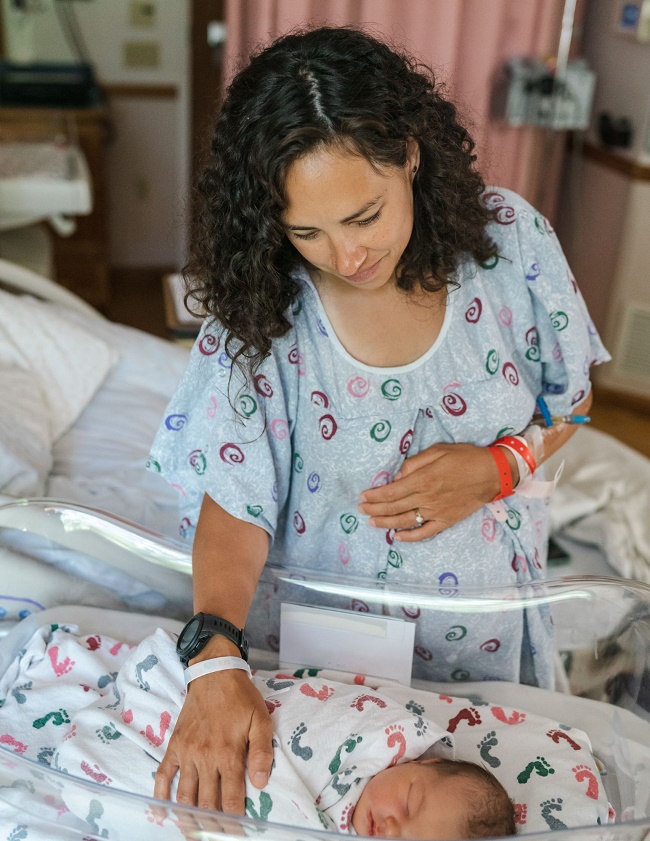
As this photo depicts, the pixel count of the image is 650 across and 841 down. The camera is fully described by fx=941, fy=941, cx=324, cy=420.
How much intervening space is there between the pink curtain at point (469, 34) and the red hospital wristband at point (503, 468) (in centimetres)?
153

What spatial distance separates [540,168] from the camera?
3.36 metres

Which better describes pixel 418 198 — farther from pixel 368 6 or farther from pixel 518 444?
pixel 368 6

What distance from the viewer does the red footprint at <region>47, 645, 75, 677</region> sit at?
118 centimetres

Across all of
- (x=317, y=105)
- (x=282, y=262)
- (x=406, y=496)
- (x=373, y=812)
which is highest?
(x=317, y=105)

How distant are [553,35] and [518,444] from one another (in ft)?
7.52

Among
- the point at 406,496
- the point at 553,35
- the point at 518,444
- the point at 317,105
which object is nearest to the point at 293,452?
the point at 406,496

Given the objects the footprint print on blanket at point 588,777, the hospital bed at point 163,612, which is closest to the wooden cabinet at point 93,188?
the hospital bed at point 163,612

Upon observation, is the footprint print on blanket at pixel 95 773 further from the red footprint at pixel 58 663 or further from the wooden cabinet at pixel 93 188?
the wooden cabinet at pixel 93 188

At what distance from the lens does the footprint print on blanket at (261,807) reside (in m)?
0.96

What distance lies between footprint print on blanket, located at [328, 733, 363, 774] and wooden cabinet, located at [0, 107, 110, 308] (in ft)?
10.2

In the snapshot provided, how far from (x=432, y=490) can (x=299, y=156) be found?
454 mm

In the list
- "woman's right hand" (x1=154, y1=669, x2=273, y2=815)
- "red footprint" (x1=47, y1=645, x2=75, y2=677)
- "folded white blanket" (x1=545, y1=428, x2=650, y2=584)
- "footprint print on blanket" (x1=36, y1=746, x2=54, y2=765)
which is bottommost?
"folded white blanket" (x1=545, y1=428, x2=650, y2=584)

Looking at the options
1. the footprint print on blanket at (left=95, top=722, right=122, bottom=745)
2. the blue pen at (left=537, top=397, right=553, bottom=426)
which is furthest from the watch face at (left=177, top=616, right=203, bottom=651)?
the blue pen at (left=537, top=397, right=553, bottom=426)

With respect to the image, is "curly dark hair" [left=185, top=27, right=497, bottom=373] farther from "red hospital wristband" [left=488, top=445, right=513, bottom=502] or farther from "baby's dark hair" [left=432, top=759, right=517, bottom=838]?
"baby's dark hair" [left=432, top=759, right=517, bottom=838]
